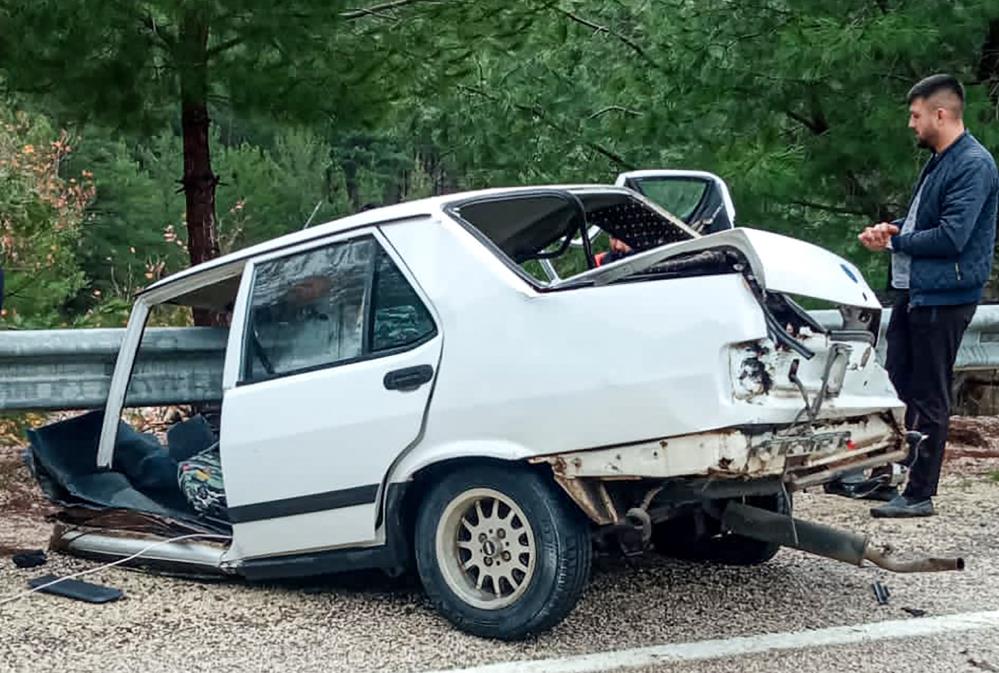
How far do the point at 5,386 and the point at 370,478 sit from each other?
8.24ft

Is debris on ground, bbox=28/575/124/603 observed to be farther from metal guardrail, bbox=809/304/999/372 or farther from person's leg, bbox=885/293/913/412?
metal guardrail, bbox=809/304/999/372

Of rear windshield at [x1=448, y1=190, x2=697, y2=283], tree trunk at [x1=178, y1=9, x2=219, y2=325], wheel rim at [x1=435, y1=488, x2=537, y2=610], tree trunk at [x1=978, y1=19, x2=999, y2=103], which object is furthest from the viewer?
tree trunk at [x1=978, y1=19, x2=999, y2=103]

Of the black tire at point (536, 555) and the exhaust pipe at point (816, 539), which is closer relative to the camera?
the black tire at point (536, 555)

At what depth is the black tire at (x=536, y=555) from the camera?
179 inches

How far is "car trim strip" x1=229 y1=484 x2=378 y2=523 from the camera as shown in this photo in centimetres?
499

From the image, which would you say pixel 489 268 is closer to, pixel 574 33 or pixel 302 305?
pixel 302 305

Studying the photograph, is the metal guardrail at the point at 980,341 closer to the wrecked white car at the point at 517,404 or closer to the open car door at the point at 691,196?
the open car door at the point at 691,196

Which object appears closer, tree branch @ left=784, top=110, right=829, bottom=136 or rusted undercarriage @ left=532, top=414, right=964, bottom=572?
rusted undercarriage @ left=532, top=414, right=964, bottom=572

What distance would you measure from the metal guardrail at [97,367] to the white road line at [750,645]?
2.54m

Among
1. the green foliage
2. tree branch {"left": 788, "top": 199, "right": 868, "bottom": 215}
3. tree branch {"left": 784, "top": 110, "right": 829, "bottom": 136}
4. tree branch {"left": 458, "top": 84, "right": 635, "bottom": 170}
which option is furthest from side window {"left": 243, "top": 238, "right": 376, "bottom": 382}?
tree branch {"left": 458, "top": 84, "right": 635, "bottom": 170}

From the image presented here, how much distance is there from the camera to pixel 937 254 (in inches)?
245

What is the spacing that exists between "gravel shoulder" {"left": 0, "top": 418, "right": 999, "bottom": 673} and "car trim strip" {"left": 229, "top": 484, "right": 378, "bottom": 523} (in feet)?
1.20

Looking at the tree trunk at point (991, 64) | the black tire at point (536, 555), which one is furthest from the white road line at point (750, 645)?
the tree trunk at point (991, 64)

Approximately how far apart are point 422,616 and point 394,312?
3.95 ft
